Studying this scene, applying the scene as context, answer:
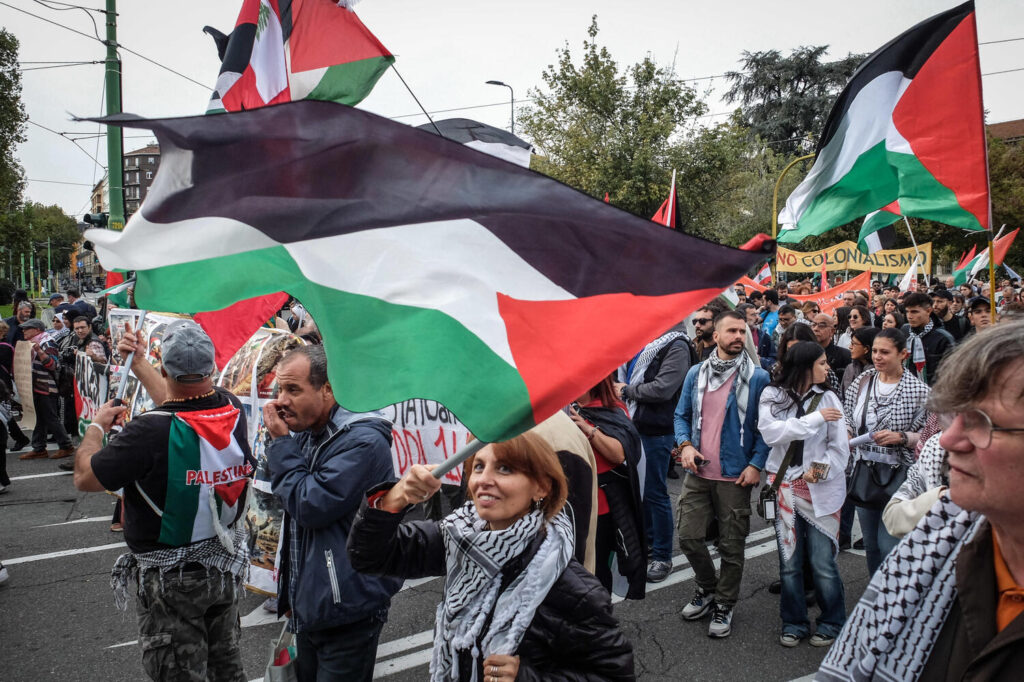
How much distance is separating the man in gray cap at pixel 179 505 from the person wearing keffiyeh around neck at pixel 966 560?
2434mm

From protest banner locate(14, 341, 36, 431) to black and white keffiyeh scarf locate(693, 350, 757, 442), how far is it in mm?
7126

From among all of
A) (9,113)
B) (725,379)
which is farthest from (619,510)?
(9,113)

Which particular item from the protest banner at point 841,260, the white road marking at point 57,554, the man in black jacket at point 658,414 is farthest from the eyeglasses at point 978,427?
the protest banner at point 841,260

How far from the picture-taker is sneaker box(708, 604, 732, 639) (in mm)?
4289

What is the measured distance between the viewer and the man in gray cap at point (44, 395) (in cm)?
898

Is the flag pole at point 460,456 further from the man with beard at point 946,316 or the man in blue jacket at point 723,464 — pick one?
the man with beard at point 946,316

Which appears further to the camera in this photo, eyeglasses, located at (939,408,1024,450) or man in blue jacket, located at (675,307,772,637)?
man in blue jacket, located at (675,307,772,637)

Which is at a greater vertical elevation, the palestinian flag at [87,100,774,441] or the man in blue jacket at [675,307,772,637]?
the palestinian flag at [87,100,774,441]

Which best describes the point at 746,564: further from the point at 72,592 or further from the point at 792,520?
the point at 72,592

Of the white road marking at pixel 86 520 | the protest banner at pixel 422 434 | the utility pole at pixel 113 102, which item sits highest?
the utility pole at pixel 113 102

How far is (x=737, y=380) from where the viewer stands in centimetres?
456

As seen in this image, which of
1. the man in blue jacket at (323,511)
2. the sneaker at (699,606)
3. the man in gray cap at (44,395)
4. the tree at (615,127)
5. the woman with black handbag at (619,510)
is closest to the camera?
the man in blue jacket at (323,511)

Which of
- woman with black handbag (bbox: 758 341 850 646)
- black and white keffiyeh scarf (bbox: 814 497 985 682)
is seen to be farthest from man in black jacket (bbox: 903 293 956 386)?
black and white keffiyeh scarf (bbox: 814 497 985 682)

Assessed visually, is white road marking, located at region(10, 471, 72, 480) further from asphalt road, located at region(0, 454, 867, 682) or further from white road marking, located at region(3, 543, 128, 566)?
white road marking, located at region(3, 543, 128, 566)
